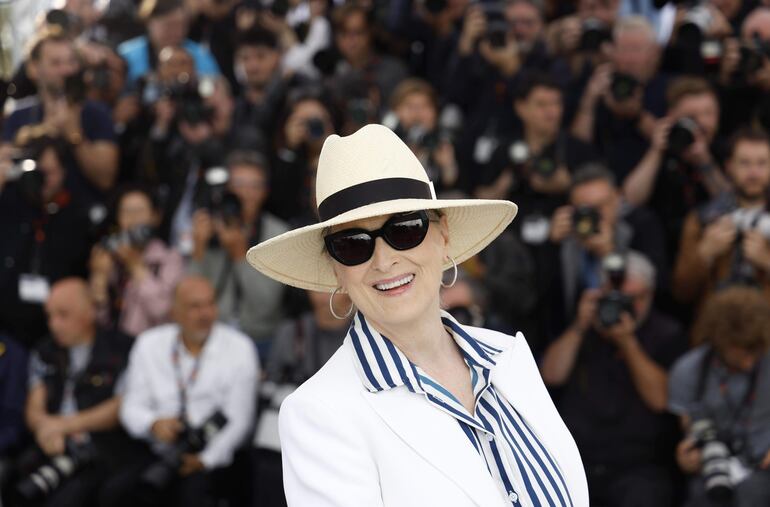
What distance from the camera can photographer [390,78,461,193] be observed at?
6.37 m

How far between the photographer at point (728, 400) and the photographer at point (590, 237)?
724 millimetres

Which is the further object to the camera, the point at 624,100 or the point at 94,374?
the point at 624,100

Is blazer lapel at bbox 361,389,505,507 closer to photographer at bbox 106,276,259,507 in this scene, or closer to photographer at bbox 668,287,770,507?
photographer at bbox 668,287,770,507

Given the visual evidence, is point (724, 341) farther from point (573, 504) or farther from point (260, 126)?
point (260, 126)

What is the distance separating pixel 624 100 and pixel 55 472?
11.3 ft

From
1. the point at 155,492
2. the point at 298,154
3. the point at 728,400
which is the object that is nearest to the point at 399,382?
the point at 728,400

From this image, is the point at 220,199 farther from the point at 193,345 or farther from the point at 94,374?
the point at 94,374

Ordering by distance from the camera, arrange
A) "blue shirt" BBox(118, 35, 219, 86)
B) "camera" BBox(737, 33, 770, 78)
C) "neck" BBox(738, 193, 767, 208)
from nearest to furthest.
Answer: "neck" BBox(738, 193, 767, 208), "camera" BBox(737, 33, 770, 78), "blue shirt" BBox(118, 35, 219, 86)

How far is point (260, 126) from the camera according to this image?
7.39 metres

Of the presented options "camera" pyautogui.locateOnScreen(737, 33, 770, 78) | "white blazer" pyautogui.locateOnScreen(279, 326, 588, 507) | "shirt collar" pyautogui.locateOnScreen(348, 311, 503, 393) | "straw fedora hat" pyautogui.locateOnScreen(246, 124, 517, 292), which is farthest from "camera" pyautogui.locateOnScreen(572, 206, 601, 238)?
"white blazer" pyautogui.locateOnScreen(279, 326, 588, 507)

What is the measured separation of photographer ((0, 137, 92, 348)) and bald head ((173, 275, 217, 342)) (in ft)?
3.54

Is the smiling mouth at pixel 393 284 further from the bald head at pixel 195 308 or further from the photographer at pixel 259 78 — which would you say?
the photographer at pixel 259 78

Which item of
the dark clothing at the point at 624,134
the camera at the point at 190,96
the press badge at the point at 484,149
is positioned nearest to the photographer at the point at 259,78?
the camera at the point at 190,96

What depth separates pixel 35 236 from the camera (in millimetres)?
6793
